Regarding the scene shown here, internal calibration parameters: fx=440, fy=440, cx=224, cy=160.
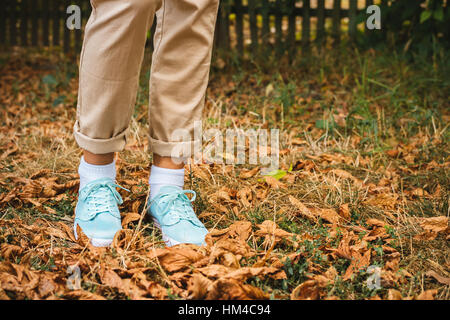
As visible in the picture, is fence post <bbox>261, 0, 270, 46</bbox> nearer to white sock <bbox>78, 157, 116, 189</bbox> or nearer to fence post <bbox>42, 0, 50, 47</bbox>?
fence post <bbox>42, 0, 50, 47</bbox>

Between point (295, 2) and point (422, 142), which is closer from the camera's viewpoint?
point (422, 142)

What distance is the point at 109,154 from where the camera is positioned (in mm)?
1462

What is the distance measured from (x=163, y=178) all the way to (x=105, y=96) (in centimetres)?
36

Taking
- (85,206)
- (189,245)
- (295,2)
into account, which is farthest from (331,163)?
(295,2)

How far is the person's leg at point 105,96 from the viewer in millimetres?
1262

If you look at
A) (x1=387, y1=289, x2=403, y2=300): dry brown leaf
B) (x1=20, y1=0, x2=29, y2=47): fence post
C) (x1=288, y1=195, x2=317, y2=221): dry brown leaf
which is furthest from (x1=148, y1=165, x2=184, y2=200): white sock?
(x1=20, y1=0, x2=29, y2=47): fence post

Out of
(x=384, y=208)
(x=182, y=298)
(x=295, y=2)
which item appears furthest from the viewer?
(x=295, y=2)

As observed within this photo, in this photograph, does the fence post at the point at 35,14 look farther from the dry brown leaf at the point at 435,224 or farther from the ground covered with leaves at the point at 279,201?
the dry brown leaf at the point at 435,224

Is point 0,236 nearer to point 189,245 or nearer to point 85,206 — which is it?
point 85,206

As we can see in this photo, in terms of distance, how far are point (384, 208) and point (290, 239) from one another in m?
0.51

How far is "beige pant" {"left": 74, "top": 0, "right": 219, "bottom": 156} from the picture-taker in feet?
4.17

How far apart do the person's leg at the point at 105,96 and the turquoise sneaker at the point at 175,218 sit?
146mm

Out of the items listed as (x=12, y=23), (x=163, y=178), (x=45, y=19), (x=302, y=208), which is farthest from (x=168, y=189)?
(x=12, y=23)

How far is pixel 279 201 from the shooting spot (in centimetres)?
176
